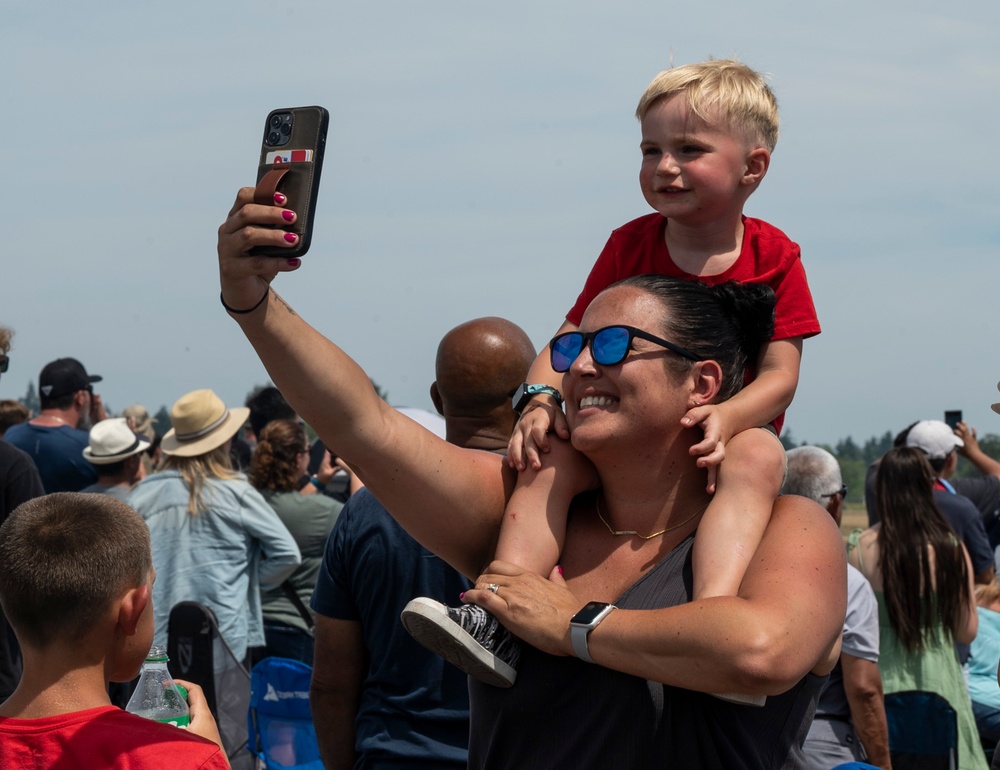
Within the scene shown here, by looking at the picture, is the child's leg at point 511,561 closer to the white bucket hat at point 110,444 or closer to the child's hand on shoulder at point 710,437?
the child's hand on shoulder at point 710,437

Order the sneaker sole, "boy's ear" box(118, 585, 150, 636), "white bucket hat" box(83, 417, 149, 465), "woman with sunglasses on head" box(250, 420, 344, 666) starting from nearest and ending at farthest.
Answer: the sneaker sole → "boy's ear" box(118, 585, 150, 636) → "woman with sunglasses on head" box(250, 420, 344, 666) → "white bucket hat" box(83, 417, 149, 465)

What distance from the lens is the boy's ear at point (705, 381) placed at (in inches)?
109

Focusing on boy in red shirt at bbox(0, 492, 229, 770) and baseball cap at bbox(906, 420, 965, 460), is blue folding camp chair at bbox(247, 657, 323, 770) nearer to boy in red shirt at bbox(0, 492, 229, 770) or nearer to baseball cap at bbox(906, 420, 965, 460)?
boy in red shirt at bbox(0, 492, 229, 770)

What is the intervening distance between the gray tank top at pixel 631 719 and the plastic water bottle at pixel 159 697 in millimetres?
782

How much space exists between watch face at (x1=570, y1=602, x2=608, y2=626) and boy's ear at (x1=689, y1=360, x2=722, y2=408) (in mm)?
551

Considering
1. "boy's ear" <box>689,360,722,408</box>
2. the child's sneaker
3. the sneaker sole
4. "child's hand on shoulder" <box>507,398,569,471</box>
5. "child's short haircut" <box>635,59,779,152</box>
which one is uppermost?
"child's short haircut" <box>635,59,779,152</box>

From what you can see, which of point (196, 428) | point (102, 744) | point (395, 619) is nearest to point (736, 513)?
point (102, 744)

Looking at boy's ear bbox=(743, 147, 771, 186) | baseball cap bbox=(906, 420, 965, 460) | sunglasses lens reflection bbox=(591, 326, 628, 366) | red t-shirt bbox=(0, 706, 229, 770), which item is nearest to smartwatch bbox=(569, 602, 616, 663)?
sunglasses lens reflection bbox=(591, 326, 628, 366)

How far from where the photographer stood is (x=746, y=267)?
315 centimetres

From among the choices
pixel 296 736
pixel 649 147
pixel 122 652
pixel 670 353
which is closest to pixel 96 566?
pixel 122 652

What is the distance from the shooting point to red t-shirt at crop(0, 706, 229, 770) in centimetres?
258

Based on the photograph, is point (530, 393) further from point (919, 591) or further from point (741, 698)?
point (919, 591)

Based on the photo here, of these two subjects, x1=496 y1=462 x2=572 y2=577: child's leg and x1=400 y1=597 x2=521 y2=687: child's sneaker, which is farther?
x1=496 y1=462 x2=572 y2=577: child's leg

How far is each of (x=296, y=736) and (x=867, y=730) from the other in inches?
88.4
